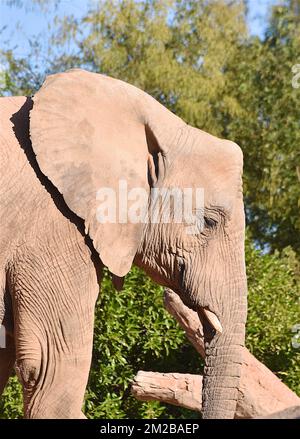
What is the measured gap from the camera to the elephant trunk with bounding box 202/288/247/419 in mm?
4895

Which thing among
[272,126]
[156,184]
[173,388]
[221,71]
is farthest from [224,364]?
[221,71]

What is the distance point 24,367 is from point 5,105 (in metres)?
1.21

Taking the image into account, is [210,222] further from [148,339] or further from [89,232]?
[148,339]

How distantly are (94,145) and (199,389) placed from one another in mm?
2695

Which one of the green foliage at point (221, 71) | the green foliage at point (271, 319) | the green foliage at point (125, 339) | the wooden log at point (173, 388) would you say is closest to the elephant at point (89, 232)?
the wooden log at point (173, 388)

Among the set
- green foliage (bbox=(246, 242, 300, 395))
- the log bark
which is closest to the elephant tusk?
the log bark

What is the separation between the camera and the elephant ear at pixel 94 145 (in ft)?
14.7

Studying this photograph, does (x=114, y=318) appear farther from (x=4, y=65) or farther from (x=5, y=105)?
(x=4, y=65)

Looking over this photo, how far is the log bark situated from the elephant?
181cm

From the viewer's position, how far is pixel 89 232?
4.48 meters

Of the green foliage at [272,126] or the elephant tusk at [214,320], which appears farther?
the green foliage at [272,126]

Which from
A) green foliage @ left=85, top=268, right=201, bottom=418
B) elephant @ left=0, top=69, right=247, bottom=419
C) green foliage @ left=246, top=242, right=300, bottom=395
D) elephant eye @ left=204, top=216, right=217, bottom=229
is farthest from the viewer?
green foliage @ left=246, top=242, right=300, bottom=395

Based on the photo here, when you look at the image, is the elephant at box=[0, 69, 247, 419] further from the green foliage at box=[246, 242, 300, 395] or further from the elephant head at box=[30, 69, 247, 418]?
the green foliage at box=[246, 242, 300, 395]

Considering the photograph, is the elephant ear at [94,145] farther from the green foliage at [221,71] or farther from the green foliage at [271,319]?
the green foliage at [221,71]
